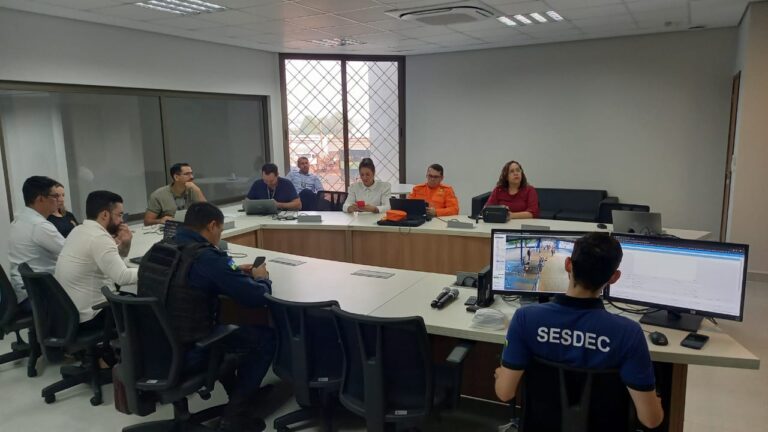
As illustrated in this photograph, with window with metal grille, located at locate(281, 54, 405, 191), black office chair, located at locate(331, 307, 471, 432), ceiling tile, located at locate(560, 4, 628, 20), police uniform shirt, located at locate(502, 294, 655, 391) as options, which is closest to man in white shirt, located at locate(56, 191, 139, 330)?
black office chair, located at locate(331, 307, 471, 432)

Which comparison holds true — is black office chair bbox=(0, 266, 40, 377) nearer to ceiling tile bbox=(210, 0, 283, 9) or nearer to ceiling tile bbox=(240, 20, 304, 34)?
ceiling tile bbox=(210, 0, 283, 9)

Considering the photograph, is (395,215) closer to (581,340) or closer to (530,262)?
(530,262)

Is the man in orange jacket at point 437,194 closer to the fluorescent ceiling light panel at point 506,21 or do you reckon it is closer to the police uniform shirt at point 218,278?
the fluorescent ceiling light panel at point 506,21

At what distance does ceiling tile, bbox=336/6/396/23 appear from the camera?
15.2 feet

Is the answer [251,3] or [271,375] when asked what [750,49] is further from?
[271,375]

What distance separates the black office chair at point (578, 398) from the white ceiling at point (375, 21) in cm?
349

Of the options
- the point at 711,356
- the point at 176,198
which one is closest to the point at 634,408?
the point at 711,356

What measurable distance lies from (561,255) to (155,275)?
191cm

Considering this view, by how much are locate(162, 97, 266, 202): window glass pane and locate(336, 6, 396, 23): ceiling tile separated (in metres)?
2.53

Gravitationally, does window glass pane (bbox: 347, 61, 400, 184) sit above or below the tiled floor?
above

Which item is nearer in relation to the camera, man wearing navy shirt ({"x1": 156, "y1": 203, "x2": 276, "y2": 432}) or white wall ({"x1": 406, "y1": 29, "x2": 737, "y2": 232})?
man wearing navy shirt ({"x1": 156, "y1": 203, "x2": 276, "y2": 432})

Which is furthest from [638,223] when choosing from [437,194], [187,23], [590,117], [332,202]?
[187,23]

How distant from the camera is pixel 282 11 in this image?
15.3ft

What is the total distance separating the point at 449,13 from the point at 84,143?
12.8ft
